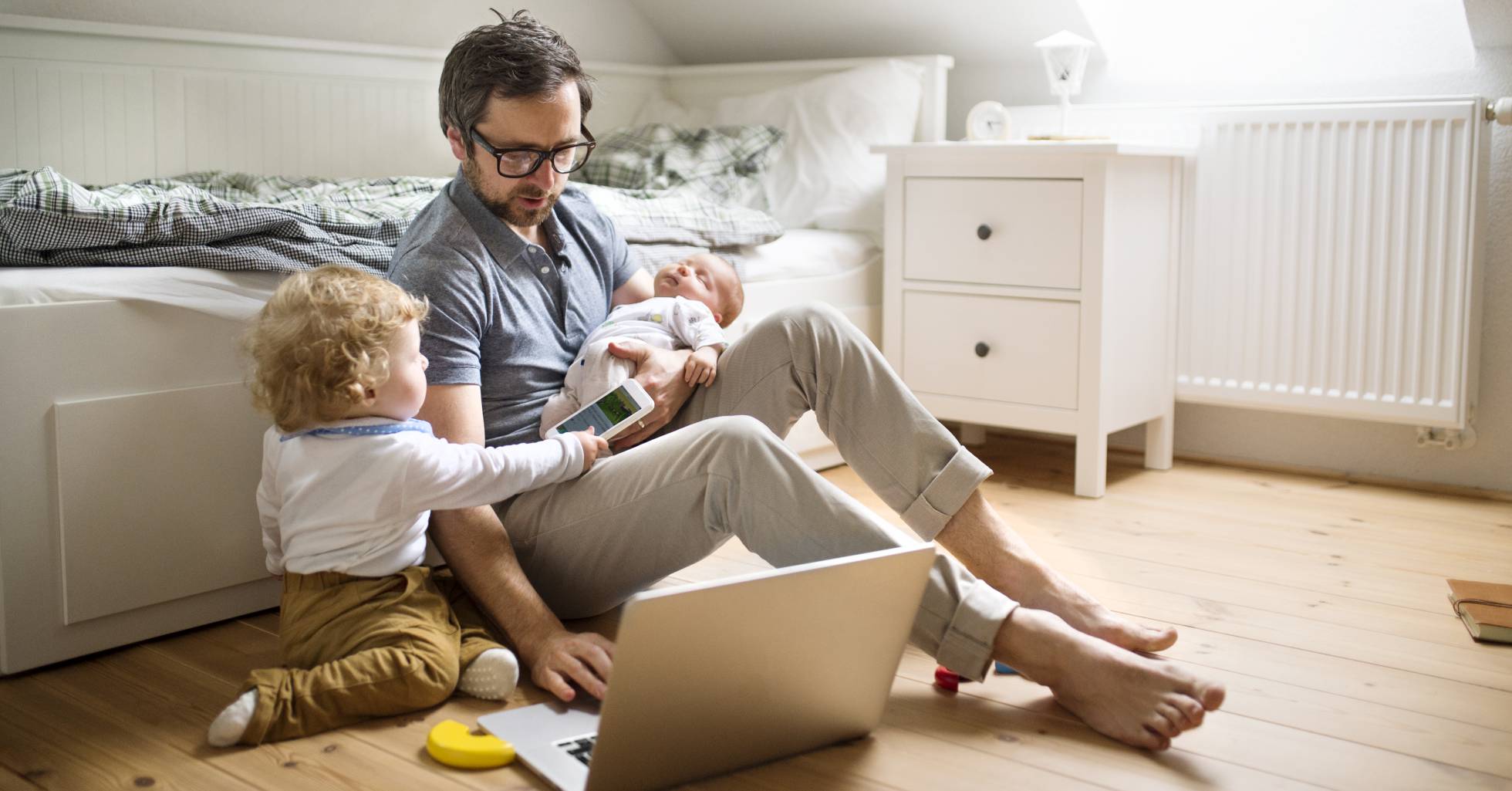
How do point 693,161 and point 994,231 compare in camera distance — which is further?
point 693,161

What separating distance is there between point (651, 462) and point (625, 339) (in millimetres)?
248

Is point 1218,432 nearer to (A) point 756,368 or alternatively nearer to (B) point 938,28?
(B) point 938,28

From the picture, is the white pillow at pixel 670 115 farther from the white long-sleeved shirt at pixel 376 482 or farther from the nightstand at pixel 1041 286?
the white long-sleeved shirt at pixel 376 482

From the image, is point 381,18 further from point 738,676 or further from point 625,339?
point 738,676

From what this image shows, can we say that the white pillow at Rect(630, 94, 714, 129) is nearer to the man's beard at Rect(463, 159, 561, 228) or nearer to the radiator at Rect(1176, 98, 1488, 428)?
the radiator at Rect(1176, 98, 1488, 428)

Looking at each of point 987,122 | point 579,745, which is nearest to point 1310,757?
point 579,745

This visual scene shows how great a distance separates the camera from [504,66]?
146 centimetres

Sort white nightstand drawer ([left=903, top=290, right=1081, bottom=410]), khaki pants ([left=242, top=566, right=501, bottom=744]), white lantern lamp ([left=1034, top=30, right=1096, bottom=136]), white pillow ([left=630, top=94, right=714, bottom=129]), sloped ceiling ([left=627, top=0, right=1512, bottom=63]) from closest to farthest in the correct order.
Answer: khaki pants ([left=242, top=566, right=501, bottom=744]), white nightstand drawer ([left=903, top=290, right=1081, bottom=410]), white lantern lamp ([left=1034, top=30, right=1096, bottom=136]), sloped ceiling ([left=627, top=0, right=1512, bottom=63]), white pillow ([left=630, top=94, right=714, bottom=129])

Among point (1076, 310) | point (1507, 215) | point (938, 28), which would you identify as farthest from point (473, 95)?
point (1507, 215)

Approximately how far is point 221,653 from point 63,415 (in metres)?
0.34

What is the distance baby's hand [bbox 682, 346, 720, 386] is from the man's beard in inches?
9.8

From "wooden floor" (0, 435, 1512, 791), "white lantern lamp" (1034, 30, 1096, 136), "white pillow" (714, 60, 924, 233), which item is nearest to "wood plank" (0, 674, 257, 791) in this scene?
"wooden floor" (0, 435, 1512, 791)

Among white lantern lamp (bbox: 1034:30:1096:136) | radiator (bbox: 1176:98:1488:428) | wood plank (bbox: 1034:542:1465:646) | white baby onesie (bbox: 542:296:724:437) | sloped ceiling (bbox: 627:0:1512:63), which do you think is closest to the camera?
white baby onesie (bbox: 542:296:724:437)

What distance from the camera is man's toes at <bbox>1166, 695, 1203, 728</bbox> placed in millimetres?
1279
